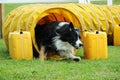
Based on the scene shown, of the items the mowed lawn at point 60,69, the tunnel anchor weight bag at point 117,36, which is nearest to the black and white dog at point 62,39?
the mowed lawn at point 60,69

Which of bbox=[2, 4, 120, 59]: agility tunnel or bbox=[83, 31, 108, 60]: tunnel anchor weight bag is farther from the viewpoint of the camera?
bbox=[2, 4, 120, 59]: agility tunnel

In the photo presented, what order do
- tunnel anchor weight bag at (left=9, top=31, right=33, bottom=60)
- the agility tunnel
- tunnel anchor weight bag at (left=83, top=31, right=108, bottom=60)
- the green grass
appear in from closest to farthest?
the green grass, tunnel anchor weight bag at (left=9, top=31, right=33, bottom=60), tunnel anchor weight bag at (left=83, top=31, right=108, bottom=60), the agility tunnel

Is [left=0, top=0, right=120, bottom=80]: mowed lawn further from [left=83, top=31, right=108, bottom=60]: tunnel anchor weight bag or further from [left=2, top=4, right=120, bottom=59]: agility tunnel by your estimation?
[left=2, top=4, right=120, bottom=59]: agility tunnel

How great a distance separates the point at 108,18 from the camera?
1087cm

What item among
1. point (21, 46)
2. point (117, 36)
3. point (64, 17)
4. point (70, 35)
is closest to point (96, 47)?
point (70, 35)

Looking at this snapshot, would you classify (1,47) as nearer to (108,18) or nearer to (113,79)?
(108,18)

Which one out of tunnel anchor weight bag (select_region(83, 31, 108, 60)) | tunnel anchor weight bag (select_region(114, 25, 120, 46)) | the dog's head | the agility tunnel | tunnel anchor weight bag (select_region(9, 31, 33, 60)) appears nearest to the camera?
the dog's head

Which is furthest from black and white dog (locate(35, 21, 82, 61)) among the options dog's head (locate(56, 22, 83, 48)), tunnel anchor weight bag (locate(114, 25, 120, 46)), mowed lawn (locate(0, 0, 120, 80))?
tunnel anchor weight bag (locate(114, 25, 120, 46))

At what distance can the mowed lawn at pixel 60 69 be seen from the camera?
6105mm

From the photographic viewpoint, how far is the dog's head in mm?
7918

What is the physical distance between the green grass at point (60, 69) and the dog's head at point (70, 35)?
0.39 metres

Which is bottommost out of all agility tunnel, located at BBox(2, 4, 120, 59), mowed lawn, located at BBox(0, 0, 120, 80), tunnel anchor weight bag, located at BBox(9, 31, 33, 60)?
mowed lawn, located at BBox(0, 0, 120, 80)

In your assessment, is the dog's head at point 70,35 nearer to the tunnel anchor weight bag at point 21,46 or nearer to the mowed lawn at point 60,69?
the mowed lawn at point 60,69

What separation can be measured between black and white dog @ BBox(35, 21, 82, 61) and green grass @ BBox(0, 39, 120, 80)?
32cm
